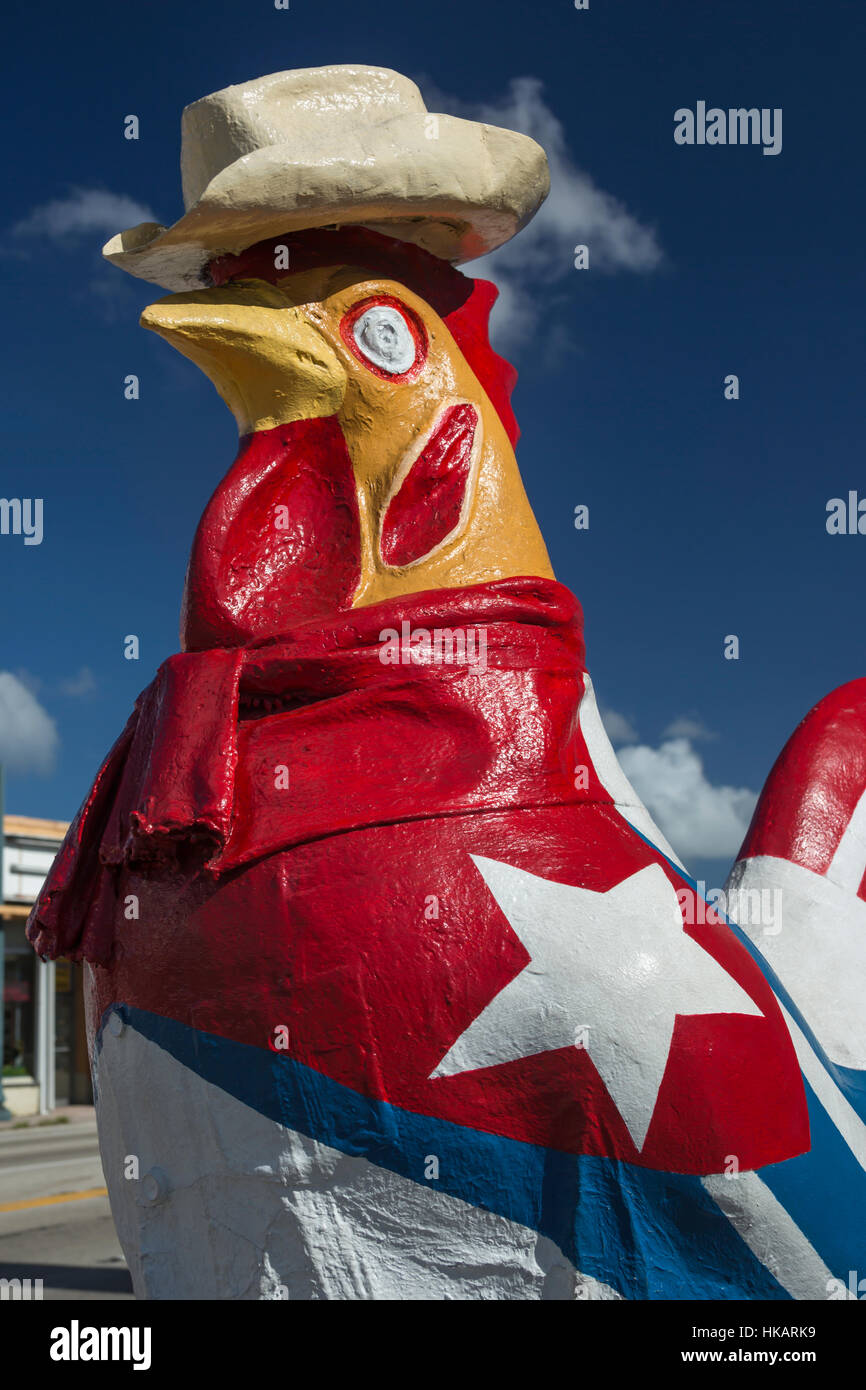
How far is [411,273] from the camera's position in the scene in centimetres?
215

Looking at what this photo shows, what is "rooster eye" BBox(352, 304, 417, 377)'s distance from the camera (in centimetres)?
206

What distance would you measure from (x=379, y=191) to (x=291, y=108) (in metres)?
0.25

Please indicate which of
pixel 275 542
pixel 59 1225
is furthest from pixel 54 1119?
pixel 275 542

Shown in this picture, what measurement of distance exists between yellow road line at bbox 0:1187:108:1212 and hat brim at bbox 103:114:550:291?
28.1ft

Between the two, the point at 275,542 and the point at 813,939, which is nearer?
the point at 275,542

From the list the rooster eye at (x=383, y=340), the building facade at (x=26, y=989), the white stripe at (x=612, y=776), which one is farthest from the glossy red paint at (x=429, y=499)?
the building facade at (x=26, y=989)

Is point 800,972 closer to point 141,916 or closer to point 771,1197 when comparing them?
point 771,1197

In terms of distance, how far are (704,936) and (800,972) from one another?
0.46 m

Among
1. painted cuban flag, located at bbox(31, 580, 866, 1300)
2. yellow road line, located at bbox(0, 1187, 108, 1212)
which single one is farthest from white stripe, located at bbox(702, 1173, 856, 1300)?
yellow road line, located at bbox(0, 1187, 108, 1212)

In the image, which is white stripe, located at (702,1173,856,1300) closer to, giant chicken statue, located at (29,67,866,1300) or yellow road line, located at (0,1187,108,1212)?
giant chicken statue, located at (29,67,866,1300)

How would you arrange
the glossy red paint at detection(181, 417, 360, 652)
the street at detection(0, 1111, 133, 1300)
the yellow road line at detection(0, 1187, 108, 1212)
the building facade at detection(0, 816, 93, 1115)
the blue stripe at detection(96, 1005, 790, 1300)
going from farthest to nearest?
the building facade at detection(0, 816, 93, 1115) < the yellow road line at detection(0, 1187, 108, 1212) < the street at detection(0, 1111, 133, 1300) < the glossy red paint at detection(181, 417, 360, 652) < the blue stripe at detection(96, 1005, 790, 1300)

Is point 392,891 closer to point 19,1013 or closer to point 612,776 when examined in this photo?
point 612,776

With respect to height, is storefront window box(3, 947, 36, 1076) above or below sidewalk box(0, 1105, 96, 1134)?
above

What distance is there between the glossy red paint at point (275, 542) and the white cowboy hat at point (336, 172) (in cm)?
35
